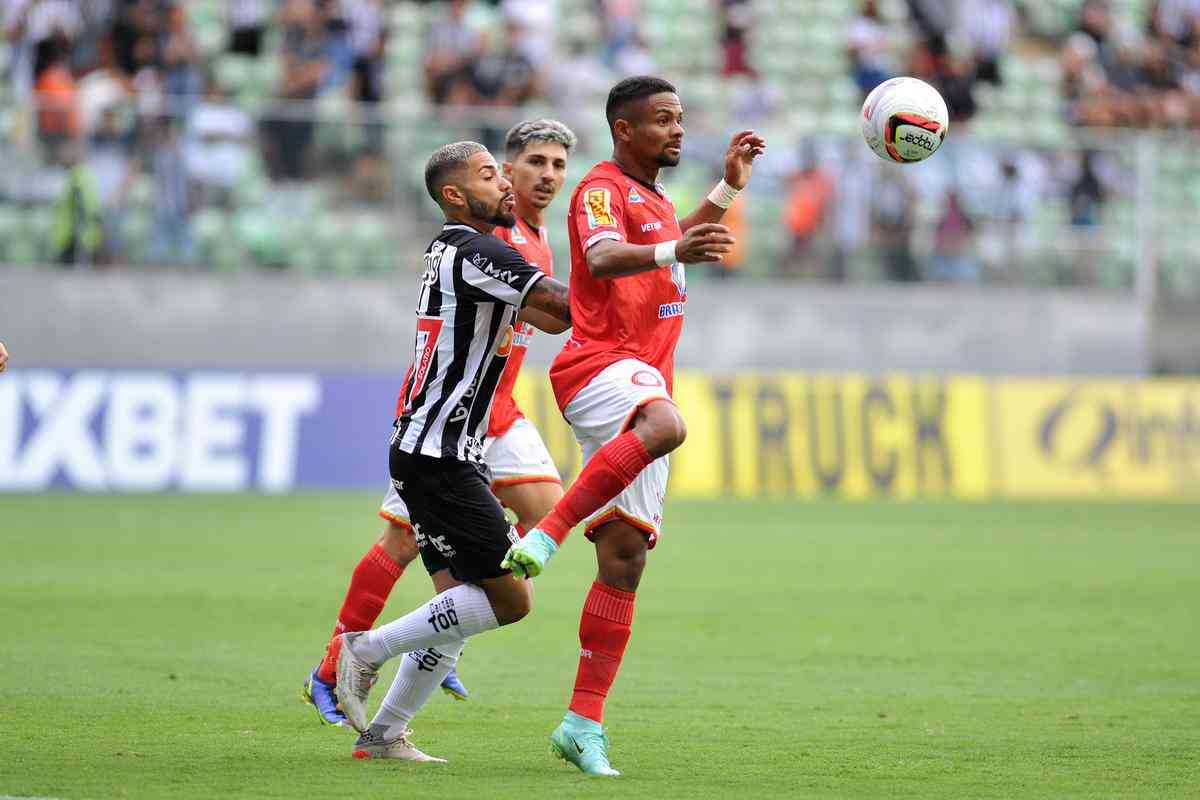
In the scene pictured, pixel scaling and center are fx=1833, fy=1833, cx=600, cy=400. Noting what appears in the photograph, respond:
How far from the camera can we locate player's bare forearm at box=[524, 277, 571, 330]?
6.54m

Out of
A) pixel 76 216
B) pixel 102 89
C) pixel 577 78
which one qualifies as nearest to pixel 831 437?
pixel 577 78

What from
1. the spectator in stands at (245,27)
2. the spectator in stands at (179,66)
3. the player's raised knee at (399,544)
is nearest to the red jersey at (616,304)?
the player's raised knee at (399,544)

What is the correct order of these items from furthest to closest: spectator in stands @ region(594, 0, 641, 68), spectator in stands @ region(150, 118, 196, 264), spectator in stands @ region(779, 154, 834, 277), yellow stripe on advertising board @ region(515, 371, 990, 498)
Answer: spectator in stands @ region(594, 0, 641, 68), spectator in stands @ region(779, 154, 834, 277), yellow stripe on advertising board @ region(515, 371, 990, 498), spectator in stands @ region(150, 118, 196, 264)

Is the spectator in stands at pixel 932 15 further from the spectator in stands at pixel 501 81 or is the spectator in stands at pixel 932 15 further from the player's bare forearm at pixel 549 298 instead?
the player's bare forearm at pixel 549 298

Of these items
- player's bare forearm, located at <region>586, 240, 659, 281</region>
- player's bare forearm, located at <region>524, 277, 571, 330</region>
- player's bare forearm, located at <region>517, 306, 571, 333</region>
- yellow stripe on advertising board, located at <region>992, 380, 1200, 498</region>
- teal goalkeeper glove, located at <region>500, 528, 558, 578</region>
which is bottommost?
yellow stripe on advertising board, located at <region>992, 380, 1200, 498</region>

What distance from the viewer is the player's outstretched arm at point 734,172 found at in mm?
7055

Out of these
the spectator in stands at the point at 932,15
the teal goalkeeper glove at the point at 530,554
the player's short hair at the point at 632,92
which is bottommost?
the teal goalkeeper glove at the point at 530,554

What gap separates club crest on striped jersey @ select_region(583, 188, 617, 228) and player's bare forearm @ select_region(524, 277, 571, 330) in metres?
0.31

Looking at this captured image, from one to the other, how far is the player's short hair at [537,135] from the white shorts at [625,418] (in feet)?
7.34

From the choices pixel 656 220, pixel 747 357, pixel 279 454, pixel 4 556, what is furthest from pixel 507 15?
pixel 656 220

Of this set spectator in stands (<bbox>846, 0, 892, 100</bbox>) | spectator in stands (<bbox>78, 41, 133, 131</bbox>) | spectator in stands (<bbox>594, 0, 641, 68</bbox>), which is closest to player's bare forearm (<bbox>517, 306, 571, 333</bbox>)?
spectator in stands (<bbox>78, 41, 133, 131</bbox>)

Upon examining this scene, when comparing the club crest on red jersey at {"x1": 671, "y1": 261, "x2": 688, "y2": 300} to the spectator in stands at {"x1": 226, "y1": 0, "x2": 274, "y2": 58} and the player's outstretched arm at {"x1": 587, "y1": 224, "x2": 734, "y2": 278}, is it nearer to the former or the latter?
the player's outstretched arm at {"x1": 587, "y1": 224, "x2": 734, "y2": 278}

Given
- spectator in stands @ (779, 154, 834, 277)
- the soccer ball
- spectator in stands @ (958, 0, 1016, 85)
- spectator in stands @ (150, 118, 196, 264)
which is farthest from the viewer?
spectator in stands @ (958, 0, 1016, 85)

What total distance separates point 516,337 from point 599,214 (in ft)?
6.47
